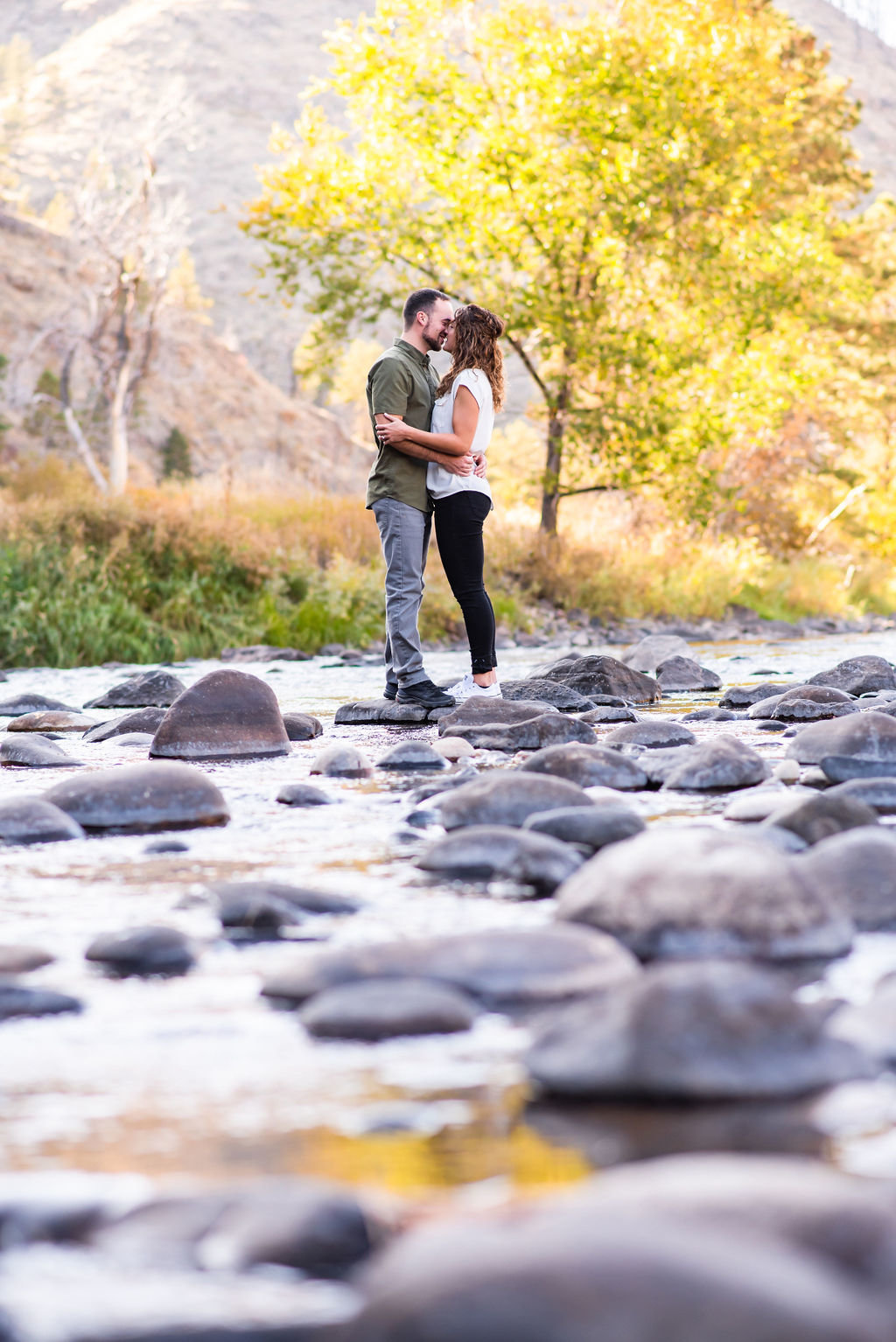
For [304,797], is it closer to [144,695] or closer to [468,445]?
[468,445]

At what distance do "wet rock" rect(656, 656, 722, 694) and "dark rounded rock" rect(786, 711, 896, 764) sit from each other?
11.2 ft

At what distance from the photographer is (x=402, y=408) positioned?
5.53m

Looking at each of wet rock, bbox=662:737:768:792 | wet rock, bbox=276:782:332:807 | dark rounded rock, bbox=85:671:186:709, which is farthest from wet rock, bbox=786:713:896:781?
dark rounded rock, bbox=85:671:186:709

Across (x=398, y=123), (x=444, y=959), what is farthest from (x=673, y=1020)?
(x=398, y=123)

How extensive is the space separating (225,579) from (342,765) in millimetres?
8177

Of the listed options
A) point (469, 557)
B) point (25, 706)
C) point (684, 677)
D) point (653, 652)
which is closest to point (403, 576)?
point (469, 557)

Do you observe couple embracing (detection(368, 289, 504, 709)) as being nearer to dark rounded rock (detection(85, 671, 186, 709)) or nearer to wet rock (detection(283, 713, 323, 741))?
wet rock (detection(283, 713, 323, 741))

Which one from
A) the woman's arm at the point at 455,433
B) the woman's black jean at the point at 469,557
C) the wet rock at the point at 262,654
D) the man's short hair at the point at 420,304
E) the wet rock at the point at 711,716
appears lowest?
the wet rock at the point at 262,654

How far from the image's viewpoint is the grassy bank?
10.4 meters

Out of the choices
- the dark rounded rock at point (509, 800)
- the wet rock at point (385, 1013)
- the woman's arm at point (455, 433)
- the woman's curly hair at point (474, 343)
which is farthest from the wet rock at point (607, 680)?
the wet rock at point (385, 1013)

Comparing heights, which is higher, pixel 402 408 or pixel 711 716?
pixel 402 408

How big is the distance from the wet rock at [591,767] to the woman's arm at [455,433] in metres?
2.31

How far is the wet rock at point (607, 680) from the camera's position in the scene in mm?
6355

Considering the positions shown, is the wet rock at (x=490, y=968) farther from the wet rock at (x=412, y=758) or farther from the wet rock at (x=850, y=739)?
the wet rock at (x=412, y=758)
